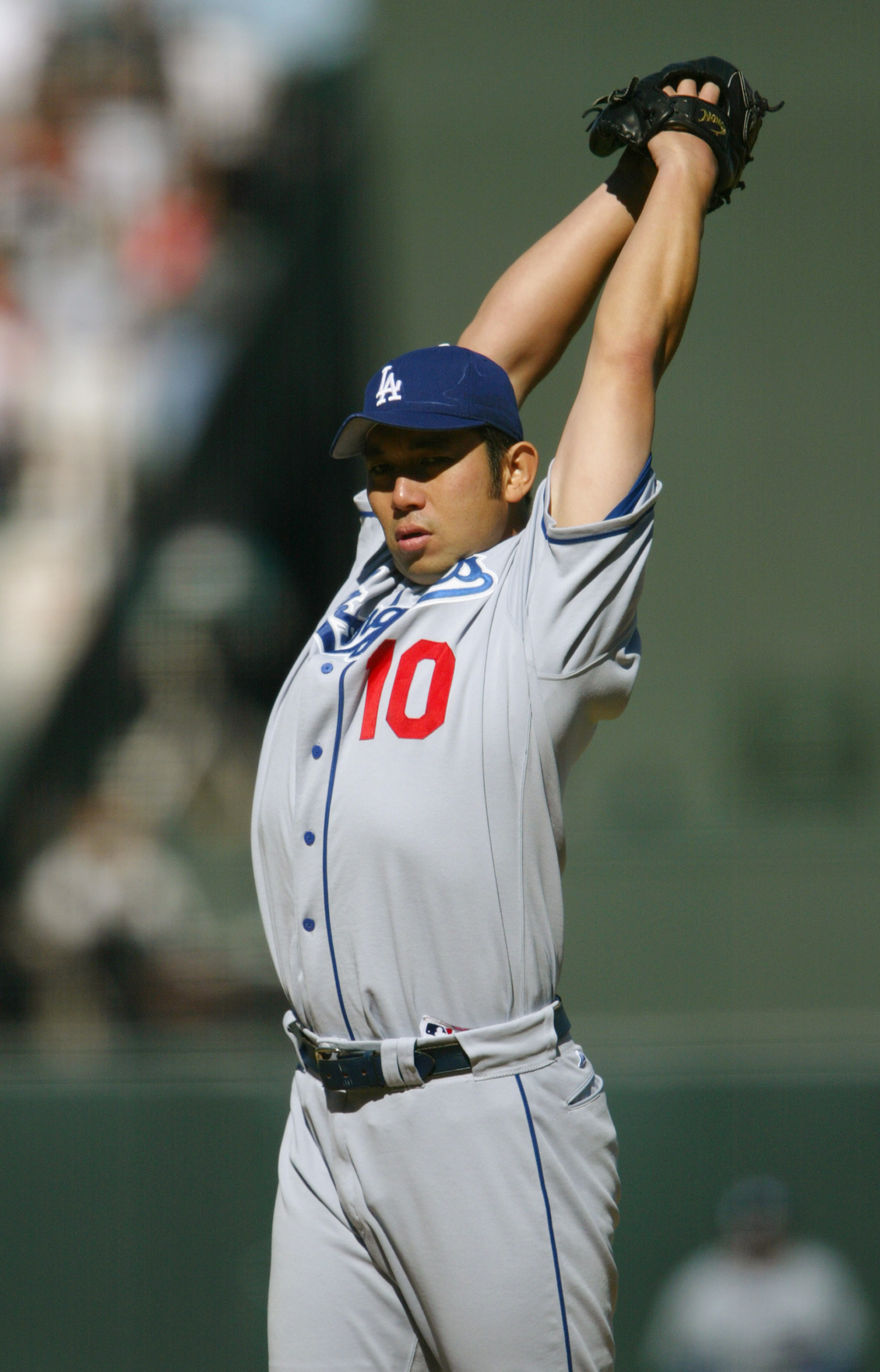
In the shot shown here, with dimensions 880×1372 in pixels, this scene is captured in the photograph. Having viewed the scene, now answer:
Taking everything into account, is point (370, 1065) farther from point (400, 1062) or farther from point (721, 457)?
point (721, 457)

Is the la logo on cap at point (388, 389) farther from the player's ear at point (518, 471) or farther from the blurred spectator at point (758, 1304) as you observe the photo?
the blurred spectator at point (758, 1304)

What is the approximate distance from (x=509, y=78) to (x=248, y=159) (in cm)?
110

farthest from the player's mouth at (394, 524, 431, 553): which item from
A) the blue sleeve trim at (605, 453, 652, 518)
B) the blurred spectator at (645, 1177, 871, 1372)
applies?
the blurred spectator at (645, 1177, 871, 1372)

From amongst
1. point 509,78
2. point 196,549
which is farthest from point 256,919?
point 509,78

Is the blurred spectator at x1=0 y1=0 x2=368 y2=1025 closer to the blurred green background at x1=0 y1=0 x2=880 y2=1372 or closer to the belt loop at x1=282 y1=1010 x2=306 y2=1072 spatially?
the blurred green background at x1=0 y1=0 x2=880 y2=1372

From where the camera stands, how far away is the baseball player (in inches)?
53.1

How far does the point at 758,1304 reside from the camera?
139 inches

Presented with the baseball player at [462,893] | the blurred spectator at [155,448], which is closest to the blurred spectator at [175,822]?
the blurred spectator at [155,448]

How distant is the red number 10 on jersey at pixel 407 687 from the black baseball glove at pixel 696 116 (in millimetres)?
613

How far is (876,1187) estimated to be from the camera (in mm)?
3639

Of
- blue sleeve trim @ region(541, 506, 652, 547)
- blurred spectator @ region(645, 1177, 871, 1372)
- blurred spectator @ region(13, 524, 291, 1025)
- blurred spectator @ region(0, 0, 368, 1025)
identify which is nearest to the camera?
blue sleeve trim @ region(541, 506, 652, 547)

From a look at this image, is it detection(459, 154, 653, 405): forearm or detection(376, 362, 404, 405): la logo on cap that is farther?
detection(459, 154, 653, 405): forearm

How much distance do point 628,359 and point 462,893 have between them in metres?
0.56

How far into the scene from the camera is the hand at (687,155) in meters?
1.50
